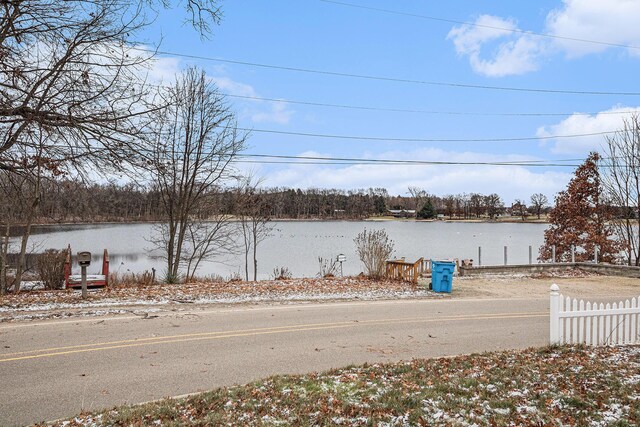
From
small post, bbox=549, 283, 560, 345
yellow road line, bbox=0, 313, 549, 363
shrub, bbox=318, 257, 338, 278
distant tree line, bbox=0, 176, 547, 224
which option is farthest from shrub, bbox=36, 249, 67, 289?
small post, bbox=549, 283, 560, 345

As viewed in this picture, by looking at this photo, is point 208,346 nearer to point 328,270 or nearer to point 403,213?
point 328,270

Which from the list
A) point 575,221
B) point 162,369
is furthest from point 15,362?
point 575,221

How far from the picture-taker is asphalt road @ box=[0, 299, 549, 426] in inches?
238

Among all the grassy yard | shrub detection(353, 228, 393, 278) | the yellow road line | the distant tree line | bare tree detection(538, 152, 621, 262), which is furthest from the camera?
bare tree detection(538, 152, 621, 262)

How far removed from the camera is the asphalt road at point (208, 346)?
6035 millimetres

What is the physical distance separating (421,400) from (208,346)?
432 cm

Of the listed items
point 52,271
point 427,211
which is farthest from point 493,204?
point 52,271

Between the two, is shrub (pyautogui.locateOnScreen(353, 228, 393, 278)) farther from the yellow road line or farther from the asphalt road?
the yellow road line

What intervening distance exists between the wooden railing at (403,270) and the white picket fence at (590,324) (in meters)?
8.87

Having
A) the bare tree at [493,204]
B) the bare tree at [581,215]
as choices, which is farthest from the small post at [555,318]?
the bare tree at [493,204]

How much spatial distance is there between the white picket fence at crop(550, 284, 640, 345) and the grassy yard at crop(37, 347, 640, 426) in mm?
1557

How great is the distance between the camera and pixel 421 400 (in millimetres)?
5137

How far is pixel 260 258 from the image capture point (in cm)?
3609

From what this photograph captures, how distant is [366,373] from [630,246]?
28881 mm
